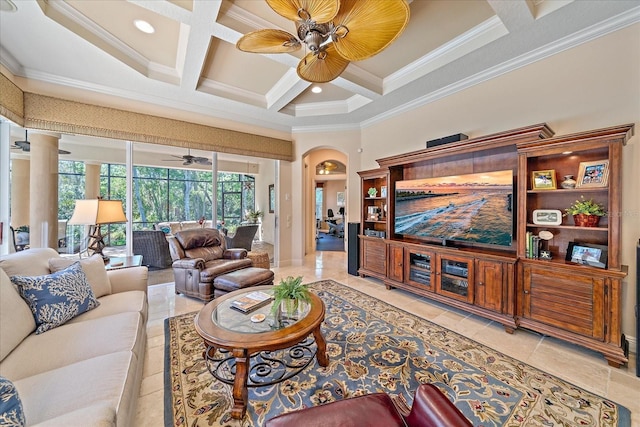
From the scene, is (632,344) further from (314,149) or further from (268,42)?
(314,149)

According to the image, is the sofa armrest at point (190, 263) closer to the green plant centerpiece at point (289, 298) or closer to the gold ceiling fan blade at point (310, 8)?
the green plant centerpiece at point (289, 298)

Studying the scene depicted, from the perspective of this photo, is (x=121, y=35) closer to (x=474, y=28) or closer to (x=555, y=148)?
(x=474, y=28)

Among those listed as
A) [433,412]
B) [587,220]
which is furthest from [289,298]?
[587,220]

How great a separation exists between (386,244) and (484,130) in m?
2.07

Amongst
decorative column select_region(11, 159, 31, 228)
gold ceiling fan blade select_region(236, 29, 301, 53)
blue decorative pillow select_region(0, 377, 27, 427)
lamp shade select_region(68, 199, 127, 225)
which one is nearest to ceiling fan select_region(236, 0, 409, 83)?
gold ceiling fan blade select_region(236, 29, 301, 53)

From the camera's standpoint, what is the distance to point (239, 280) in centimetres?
319

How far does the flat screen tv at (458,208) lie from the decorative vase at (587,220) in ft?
1.73

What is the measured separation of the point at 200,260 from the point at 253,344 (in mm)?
2212

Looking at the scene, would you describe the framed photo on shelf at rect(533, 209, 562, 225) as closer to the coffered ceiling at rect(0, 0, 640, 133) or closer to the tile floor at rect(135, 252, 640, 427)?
the tile floor at rect(135, 252, 640, 427)

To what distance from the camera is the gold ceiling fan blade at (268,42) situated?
188 cm

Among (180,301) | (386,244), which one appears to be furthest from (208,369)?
(386,244)

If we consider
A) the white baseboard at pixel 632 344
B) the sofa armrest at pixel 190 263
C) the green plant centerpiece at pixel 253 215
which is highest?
the green plant centerpiece at pixel 253 215

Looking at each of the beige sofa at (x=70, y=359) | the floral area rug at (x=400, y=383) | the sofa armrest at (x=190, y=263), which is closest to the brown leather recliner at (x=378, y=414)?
the floral area rug at (x=400, y=383)

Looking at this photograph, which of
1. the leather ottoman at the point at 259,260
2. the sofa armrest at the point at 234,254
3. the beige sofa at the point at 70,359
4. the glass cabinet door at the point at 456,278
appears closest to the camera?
the beige sofa at the point at 70,359
